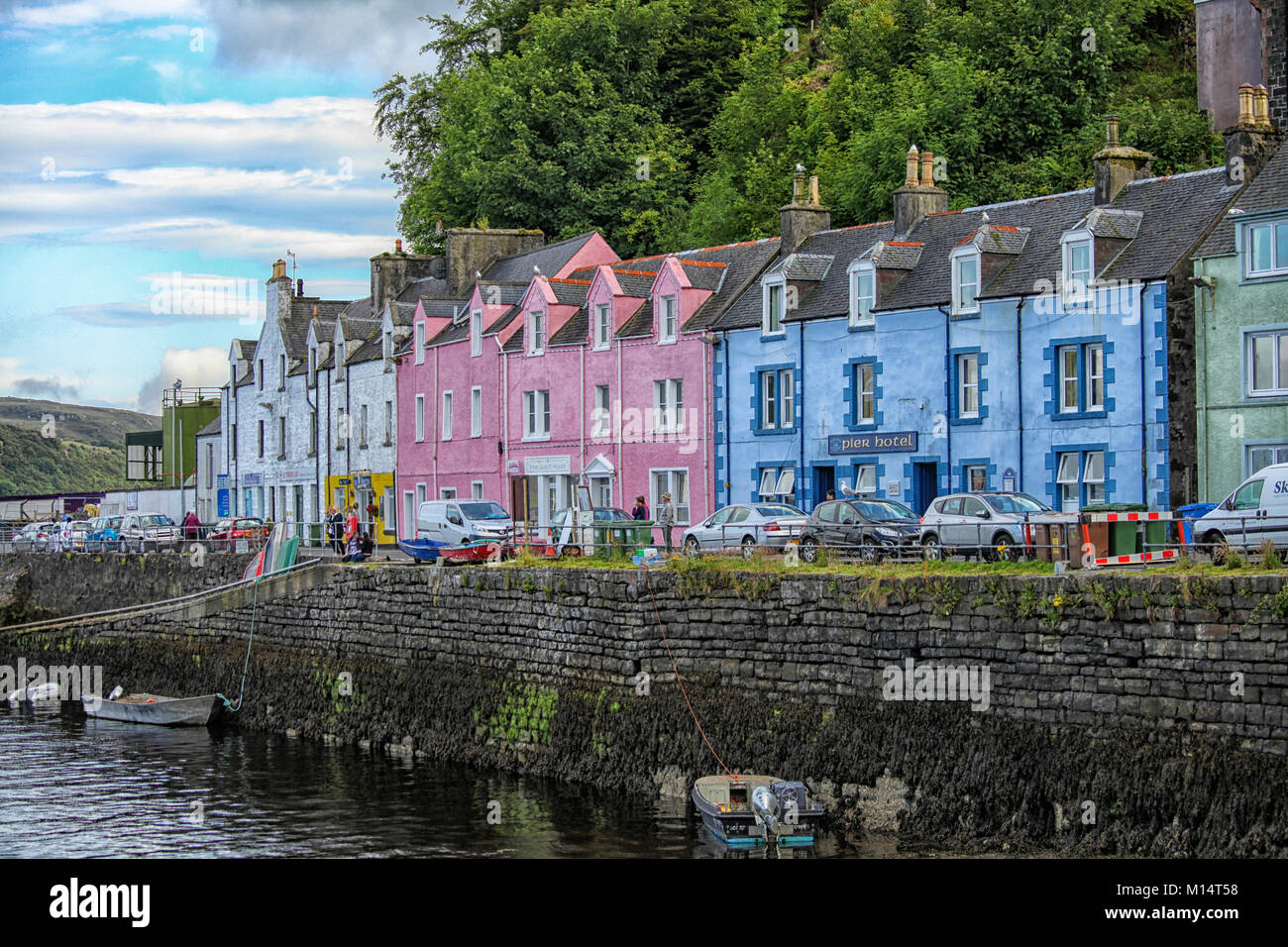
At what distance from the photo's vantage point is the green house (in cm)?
3316

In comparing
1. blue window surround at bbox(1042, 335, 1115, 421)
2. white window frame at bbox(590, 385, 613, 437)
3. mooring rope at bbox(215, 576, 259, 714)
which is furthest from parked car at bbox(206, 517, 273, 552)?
blue window surround at bbox(1042, 335, 1115, 421)

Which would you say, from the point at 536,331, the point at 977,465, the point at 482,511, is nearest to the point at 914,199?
the point at 977,465

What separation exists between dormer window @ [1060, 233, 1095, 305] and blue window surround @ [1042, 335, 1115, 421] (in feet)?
2.99

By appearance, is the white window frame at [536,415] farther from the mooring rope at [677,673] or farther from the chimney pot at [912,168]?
the mooring rope at [677,673]

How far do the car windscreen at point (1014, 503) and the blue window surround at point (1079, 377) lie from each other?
201 inches

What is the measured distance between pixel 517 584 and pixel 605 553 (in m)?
3.18

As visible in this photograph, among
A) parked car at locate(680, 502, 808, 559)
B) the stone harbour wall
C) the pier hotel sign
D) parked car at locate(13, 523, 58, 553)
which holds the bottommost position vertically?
the stone harbour wall

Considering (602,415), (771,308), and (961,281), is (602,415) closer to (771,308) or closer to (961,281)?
(771,308)

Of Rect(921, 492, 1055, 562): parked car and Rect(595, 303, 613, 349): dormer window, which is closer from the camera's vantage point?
Rect(921, 492, 1055, 562): parked car

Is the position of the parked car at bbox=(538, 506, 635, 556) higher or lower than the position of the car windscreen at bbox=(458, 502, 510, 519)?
lower

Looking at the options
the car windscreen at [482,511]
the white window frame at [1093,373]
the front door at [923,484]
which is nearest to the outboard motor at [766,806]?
the white window frame at [1093,373]

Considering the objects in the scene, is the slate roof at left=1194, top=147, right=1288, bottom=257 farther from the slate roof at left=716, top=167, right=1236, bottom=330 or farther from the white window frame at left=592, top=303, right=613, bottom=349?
the white window frame at left=592, top=303, right=613, bottom=349

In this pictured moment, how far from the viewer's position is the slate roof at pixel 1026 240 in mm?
35531
